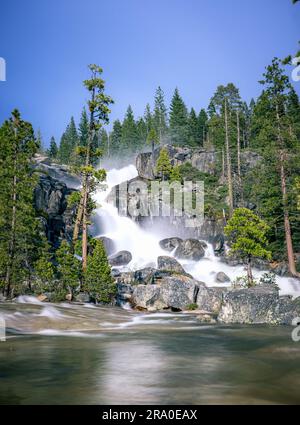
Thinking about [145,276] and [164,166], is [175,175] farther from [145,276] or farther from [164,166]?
[145,276]

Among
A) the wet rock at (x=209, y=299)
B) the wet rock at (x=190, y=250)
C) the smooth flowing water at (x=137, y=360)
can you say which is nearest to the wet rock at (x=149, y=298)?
the wet rock at (x=209, y=299)

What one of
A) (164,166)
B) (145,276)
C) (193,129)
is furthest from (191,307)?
(193,129)

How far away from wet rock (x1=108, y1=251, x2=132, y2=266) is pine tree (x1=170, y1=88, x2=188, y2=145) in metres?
45.8

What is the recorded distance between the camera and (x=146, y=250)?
45188 millimetres

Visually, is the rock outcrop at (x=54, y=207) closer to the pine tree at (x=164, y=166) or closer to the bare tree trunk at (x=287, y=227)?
the pine tree at (x=164, y=166)

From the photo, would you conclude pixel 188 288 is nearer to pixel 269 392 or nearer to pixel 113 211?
pixel 269 392

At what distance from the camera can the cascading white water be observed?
32638 mm

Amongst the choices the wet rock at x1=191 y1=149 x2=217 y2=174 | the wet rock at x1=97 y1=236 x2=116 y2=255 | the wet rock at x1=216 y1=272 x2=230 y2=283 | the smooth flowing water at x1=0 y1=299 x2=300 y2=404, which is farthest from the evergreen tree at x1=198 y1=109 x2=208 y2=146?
the smooth flowing water at x1=0 y1=299 x2=300 y2=404

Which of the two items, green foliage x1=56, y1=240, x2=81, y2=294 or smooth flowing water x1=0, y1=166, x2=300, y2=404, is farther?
green foliage x1=56, y1=240, x2=81, y2=294

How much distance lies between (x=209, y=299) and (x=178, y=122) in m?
66.4

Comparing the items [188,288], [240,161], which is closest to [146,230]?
[240,161]

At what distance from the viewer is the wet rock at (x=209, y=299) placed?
23.0 meters

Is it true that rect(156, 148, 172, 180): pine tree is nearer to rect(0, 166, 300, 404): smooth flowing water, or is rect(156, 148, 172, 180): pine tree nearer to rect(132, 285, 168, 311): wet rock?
rect(132, 285, 168, 311): wet rock
